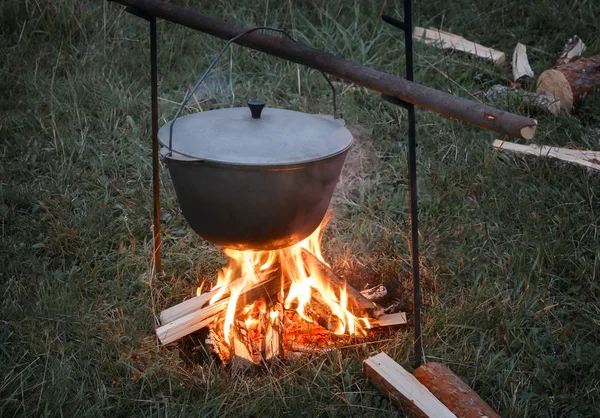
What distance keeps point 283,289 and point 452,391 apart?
0.90 meters

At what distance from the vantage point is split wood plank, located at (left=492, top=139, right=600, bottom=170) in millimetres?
3604

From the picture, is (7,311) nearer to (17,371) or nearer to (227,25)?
(17,371)

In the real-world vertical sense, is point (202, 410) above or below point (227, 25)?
below

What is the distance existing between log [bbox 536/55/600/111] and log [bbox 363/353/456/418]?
8.66 ft

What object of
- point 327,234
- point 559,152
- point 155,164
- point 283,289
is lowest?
point 327,234

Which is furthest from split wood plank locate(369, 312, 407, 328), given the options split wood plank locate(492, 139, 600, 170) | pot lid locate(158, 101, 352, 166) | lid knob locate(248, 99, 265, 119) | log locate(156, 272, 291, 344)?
split wood plank locate(492, 139, 600, 170)

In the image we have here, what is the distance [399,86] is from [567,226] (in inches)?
66.3

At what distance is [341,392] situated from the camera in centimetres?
244

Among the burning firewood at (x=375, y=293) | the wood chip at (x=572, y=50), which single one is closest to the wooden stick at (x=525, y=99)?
the wood chip at (x=572, y=50)

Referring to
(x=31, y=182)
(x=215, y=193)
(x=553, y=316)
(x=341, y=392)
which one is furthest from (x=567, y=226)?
(x=31, y=182)

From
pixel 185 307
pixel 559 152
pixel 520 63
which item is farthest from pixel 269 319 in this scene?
pixel 520 63

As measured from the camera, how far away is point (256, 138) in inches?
88.7

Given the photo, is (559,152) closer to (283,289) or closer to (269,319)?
(283,289)

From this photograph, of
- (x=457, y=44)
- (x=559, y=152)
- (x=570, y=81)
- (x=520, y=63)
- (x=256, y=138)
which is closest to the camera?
(x=256, y=138)
